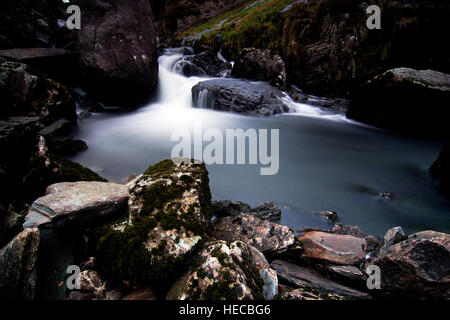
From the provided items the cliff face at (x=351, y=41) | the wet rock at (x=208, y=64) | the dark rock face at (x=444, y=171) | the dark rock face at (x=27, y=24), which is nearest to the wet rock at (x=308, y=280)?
the dark rock face at (x=444, y=171)

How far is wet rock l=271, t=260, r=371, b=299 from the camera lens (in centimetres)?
241

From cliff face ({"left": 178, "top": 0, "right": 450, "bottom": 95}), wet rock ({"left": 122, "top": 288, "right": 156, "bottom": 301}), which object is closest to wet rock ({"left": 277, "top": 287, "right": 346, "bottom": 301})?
wet rock ({"left": 122, "top": 288, "right": 156, "bottom": 301})

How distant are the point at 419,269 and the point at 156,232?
2520mm

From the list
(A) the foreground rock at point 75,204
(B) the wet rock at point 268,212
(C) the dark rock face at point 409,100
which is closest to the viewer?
(A) the foreground rock at point 75,204

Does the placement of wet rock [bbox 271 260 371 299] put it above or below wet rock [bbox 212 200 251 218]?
below

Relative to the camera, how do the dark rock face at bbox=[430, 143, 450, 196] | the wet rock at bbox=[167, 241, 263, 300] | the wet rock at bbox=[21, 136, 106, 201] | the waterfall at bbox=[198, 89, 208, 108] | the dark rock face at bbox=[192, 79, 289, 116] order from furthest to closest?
the waterfall at bbox=[198, 89, 208, 108] < the dark rock face at bbox=[192, 79, 289, 116] < the dark rock face at bbox=[430, 143, 450, 196] < the wet rock at bbox=[21, 136, 106, 201] < the wet rock at bbox=[167, 241, 263, 300]

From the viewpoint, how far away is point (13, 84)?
217 inches

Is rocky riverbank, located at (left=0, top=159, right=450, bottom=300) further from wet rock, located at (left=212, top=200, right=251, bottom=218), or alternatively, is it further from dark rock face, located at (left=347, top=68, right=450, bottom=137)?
dark rock face, located at (left=347, top=68, right=450, bottom=137)

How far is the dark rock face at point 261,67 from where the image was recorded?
46.2 ft

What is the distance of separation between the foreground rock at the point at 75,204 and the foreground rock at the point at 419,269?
2895mm

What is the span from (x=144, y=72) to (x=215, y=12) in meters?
30.0

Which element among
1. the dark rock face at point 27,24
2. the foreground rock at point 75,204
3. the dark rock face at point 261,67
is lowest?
the foreground rock at point 75,204

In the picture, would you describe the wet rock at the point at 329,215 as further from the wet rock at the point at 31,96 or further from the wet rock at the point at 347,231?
the wet rock at the point at 31,96

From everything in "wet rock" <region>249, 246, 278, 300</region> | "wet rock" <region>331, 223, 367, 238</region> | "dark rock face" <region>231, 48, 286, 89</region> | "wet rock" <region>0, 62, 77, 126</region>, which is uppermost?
"dark rock face" <region>231, 48, 286, 89</region>
